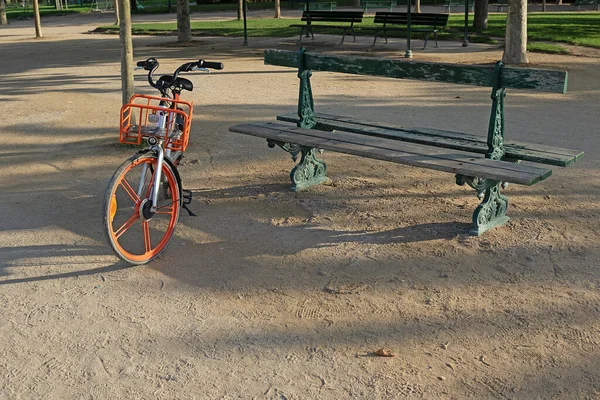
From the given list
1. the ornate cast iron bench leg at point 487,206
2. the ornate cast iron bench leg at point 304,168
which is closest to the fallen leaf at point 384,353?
the ornate cast iron bench leg at point 487,206

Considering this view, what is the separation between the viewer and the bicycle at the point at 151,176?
442cm

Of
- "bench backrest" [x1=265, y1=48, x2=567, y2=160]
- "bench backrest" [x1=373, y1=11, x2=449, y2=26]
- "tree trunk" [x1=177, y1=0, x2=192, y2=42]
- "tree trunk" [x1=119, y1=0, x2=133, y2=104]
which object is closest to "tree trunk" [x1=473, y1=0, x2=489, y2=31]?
"bench backrest" [x1=373, y1=11, x2=449, y2=26]

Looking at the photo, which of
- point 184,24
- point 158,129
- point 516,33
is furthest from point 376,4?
point 158,129

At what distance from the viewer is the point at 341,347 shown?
3.54m

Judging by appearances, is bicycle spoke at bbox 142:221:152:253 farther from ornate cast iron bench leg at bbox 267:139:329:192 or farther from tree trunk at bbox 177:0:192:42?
tree trunk at bbox 177:0:192:42

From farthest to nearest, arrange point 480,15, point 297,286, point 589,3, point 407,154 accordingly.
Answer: point 589,3
point 480,15
point 407,154
point 297,286

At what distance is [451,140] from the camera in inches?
219

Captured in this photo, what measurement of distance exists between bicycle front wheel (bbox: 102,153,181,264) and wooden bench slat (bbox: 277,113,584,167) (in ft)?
5.85

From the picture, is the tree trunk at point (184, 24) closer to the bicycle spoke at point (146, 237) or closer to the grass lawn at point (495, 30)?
the grass lawn at point (495, 30)

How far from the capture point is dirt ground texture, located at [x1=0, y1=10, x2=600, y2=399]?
3.30 m

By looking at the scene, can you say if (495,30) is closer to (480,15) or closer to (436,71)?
(480,15)

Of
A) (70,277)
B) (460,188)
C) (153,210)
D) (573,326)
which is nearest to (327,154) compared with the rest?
(460,188)

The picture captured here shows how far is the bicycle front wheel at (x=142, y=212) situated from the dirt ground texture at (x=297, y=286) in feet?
0.44

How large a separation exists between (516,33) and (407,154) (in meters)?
9.57
